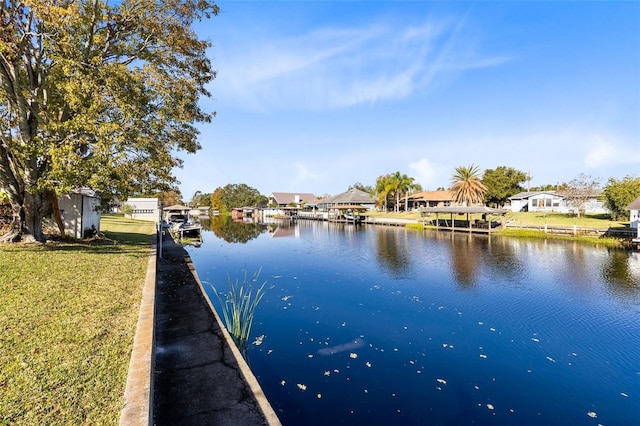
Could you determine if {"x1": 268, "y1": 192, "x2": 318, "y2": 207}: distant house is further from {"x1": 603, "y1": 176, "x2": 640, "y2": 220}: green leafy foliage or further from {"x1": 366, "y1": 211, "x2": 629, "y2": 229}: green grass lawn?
{"x1": 603, "y1": 176, "x2": 640, "y2": 220}: green leafy foliage

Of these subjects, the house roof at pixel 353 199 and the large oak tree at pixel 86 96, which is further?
the house roof at pixel 353 199

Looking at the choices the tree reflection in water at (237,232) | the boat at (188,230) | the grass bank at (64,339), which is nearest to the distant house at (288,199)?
the tree reflection in water at (237,232)

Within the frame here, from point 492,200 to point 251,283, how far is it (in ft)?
213

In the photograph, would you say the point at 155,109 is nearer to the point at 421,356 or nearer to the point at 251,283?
the point at 251,283

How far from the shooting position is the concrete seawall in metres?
4.11

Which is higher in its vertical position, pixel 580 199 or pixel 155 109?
pixel 155 109

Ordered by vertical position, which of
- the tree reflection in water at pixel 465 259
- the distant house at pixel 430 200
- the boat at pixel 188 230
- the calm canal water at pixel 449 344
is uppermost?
the distant house at pixel 430 200

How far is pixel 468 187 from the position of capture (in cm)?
5097

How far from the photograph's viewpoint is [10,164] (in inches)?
473

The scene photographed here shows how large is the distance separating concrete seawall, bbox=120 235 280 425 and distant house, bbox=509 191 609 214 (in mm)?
55004

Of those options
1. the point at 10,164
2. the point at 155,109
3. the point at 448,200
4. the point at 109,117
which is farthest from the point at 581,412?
the point at 448,200

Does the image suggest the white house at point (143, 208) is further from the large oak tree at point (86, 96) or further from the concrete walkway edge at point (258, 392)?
the concrete walkway edge at point (258, 392)

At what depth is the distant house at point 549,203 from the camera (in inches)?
1972

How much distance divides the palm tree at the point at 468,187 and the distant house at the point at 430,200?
31.6 feet
